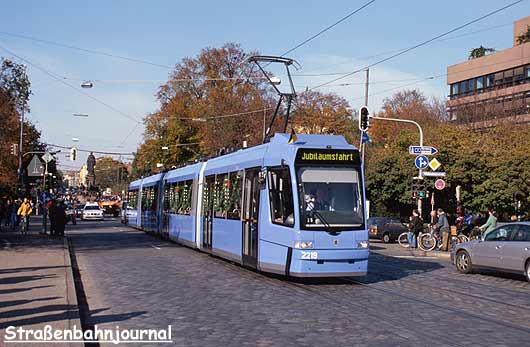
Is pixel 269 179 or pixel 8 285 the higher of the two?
pixel 269 179


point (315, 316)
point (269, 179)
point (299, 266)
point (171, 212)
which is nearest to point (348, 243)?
point (299, 266)

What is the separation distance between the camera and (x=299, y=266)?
1408 cm

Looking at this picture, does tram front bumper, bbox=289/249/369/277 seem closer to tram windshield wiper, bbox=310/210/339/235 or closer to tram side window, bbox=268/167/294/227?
tram windshield wiper, bbox=310/210/339/235

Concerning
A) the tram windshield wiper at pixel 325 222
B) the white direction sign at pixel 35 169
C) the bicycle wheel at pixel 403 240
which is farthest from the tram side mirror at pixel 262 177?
the bicycle wheel at pixel 403 240

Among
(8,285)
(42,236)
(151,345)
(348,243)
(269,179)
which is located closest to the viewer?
(151,345)

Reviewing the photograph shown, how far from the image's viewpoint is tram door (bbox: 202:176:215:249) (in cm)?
2062

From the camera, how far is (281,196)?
14.8m

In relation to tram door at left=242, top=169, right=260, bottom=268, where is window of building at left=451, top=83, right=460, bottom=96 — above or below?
above

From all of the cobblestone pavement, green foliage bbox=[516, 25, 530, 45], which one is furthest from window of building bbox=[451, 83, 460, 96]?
the cobblestone pavement

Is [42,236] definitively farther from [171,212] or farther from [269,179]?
[269,179]

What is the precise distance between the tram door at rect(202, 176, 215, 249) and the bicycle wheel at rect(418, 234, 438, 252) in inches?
467

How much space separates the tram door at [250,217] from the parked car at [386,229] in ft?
75.1

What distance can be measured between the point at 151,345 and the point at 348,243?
6.56 metres

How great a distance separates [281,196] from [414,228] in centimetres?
1671
